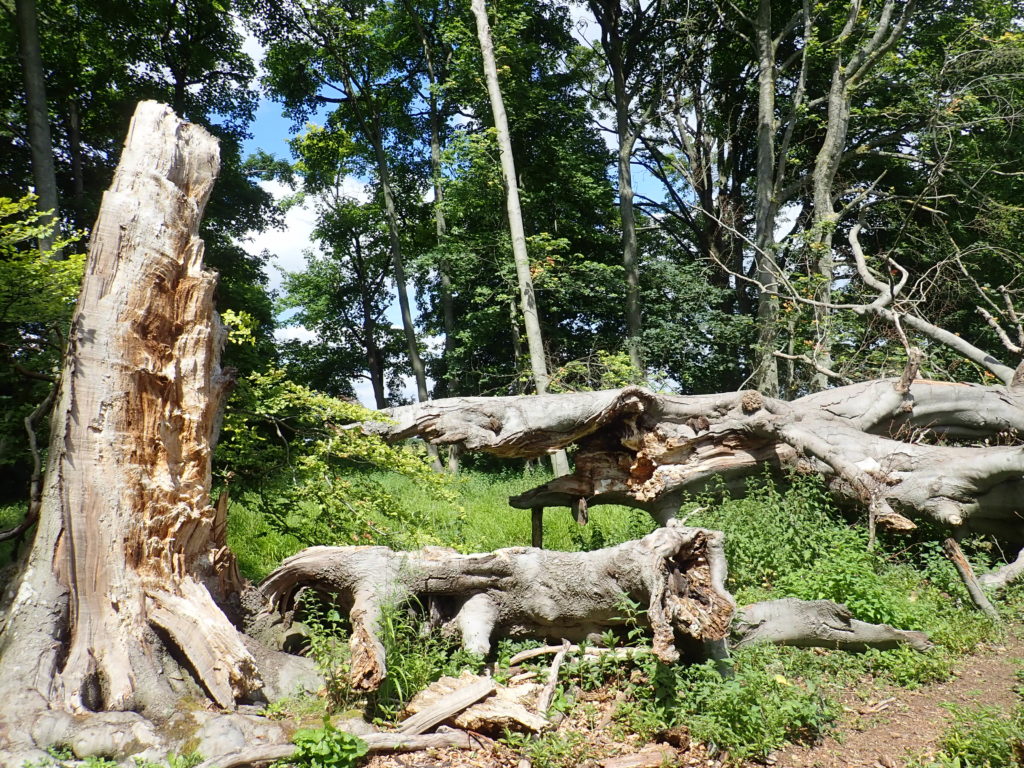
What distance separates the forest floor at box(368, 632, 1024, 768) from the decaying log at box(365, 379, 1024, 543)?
1.61m

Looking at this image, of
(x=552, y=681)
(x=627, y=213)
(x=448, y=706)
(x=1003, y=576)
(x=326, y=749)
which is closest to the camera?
(x=326, y=749)

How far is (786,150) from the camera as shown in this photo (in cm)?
1611

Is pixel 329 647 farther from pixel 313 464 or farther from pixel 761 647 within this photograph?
pixel 761 647

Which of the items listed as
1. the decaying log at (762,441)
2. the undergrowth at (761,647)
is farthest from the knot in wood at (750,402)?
the undergrowth at (761,647)

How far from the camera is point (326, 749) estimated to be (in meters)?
3.53

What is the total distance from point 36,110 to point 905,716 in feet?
40.5

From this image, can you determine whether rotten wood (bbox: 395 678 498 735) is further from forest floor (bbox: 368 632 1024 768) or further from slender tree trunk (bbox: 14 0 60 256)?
slender tree trunk (bbox: 14 0 60 256)

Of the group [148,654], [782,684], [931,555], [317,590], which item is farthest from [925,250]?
[148,654]

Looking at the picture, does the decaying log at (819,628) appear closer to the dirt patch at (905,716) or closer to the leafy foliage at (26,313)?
the dirt patch at (905,716)

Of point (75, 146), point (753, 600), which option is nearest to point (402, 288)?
point (75, 146)

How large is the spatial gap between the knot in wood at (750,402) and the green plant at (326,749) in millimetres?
5455

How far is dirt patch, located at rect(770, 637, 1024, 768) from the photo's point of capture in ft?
13.1

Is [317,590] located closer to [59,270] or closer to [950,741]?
[59,270]

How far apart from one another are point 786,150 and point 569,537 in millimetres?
12078
